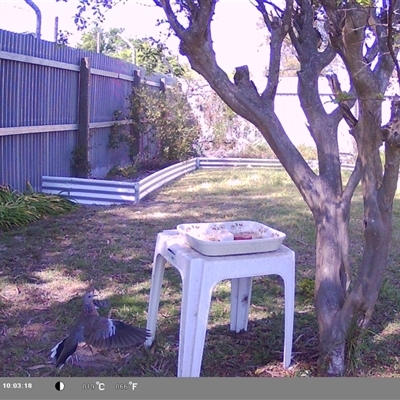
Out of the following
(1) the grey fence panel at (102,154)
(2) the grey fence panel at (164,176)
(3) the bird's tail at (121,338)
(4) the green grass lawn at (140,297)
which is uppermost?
(1) the grey fence panel at (102,154)

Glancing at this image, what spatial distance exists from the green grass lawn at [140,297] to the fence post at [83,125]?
1.95 meters

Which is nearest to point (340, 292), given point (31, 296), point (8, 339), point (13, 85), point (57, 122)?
point (8, 339)

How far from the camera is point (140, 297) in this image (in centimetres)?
525

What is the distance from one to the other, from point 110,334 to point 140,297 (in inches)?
61.6

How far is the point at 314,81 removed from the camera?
4344 millimetres

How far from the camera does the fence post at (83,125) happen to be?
10805 millimetres

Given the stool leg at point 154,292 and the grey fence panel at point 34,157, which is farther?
the grey fence panel at point 34,157

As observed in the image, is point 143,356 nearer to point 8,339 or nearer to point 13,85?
point 8,339

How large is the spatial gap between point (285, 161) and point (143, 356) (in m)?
1.51

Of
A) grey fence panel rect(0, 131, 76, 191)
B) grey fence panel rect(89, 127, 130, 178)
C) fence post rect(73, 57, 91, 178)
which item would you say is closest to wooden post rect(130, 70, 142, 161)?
grey fence panel rect(89, 127, 130, 178)

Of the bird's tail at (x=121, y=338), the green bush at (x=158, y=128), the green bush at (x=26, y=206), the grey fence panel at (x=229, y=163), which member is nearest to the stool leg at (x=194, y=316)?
the bird's tail at (x=121, y=338)

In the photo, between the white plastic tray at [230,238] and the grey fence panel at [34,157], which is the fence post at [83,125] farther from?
the white plastic tray at [230,238]
